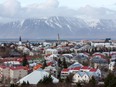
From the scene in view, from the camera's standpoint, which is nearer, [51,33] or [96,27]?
[51,33]

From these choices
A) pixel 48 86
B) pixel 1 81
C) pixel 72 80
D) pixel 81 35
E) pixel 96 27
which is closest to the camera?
pixel 48 86

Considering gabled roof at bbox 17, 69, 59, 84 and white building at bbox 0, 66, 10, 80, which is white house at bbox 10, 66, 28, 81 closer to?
white building at bbox 0, 66, 10, 80

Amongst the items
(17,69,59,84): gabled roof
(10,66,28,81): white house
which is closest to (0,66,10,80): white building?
(10,66,28,81): white house

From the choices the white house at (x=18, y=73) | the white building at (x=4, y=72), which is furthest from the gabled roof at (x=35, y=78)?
the white building at (x=4, y=72)

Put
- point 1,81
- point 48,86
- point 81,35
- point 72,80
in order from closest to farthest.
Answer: point 48,86 < point 72,80 < point 1,81 < point 81,35

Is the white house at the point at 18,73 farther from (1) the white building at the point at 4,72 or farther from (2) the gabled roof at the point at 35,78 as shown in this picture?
(2) the gabled roof at the point at 35,78

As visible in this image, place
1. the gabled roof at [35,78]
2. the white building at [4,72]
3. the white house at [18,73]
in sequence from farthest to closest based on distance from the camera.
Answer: the white building at [4,72]
the white house at [18,73]
the gabled roof at [35,78]

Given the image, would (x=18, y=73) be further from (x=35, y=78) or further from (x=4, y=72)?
(x=35, y=78)

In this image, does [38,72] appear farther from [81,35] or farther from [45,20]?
[45,20]

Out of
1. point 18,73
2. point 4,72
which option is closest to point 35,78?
point 18,73

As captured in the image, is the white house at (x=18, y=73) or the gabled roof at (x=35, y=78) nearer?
the gabled roof at (x=35, y=78)

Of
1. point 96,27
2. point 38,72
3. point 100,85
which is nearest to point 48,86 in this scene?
point 100,85
